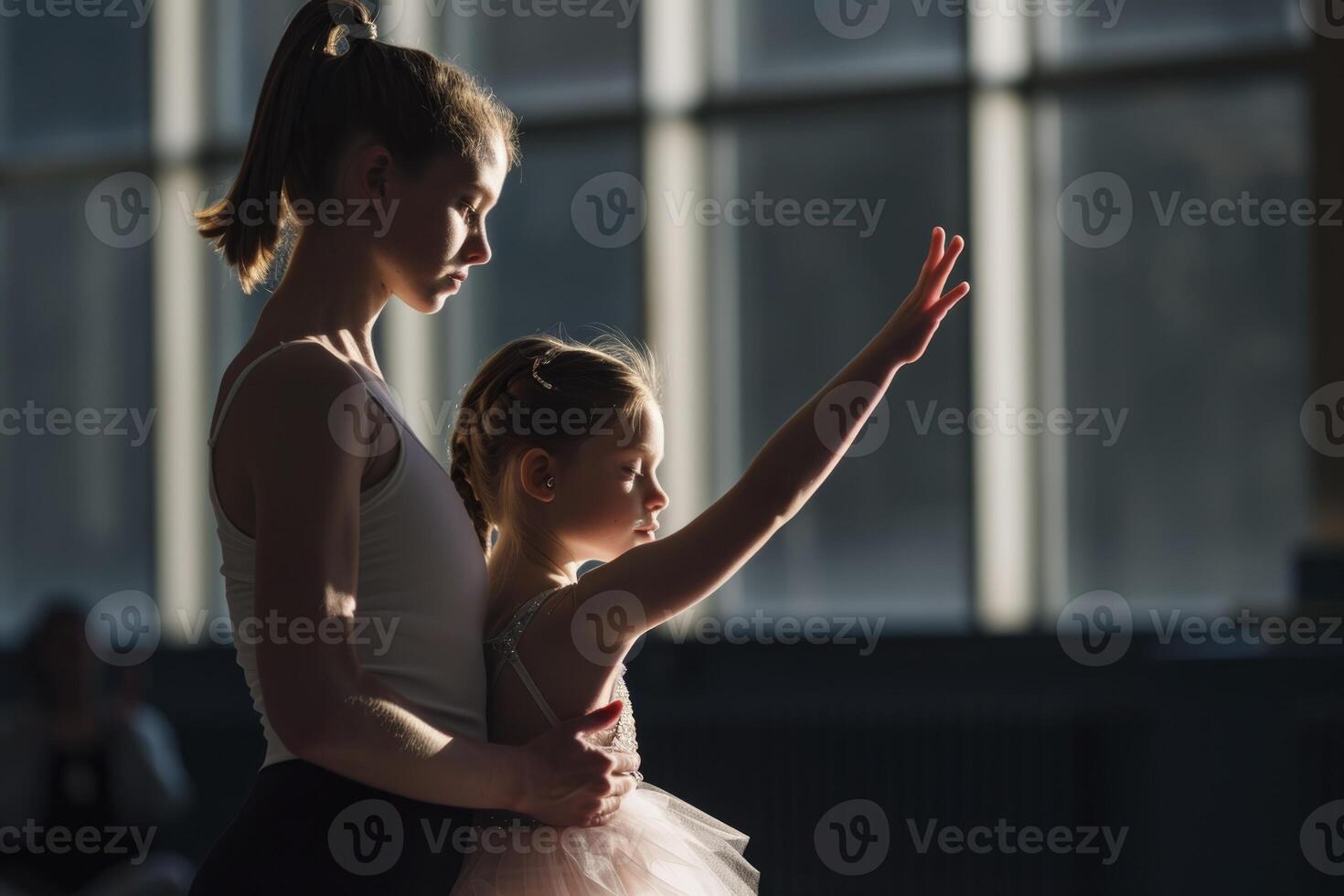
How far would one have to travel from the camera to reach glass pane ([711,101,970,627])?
446 cm

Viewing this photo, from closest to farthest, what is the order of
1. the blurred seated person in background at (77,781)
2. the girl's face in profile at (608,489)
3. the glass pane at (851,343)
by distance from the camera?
the girl's face in profile at (608,489)
the blurred seated person in background at (77,781)
the glass pane at (851,343)

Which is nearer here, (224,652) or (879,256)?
(879,256)

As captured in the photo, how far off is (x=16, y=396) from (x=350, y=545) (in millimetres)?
5129

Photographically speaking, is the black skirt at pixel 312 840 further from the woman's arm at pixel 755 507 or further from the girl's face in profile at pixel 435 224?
the girl's face in profile at pixel 435 224

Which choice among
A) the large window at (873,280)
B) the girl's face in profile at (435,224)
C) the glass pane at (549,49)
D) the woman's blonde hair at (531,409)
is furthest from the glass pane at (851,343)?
the girl's face in profile at (435,224)

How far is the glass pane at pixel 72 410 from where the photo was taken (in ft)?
17.3

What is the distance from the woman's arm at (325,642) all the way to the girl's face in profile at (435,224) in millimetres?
108

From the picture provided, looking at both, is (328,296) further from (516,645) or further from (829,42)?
(829,42)

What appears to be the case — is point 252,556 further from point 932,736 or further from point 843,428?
point 932,736

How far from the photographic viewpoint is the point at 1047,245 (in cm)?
444

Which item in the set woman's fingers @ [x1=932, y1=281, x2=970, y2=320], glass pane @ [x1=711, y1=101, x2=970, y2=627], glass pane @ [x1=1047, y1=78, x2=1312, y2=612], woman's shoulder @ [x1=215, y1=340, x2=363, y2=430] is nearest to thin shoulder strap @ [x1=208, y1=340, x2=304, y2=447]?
woman's shoulder @ [x1=215, y1=340, x2=363, y2=430]

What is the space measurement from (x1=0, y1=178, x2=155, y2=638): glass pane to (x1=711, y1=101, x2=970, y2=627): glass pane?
2350 millimetres

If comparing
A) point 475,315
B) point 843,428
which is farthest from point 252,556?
point 475,315

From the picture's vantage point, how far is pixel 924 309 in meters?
0.99
